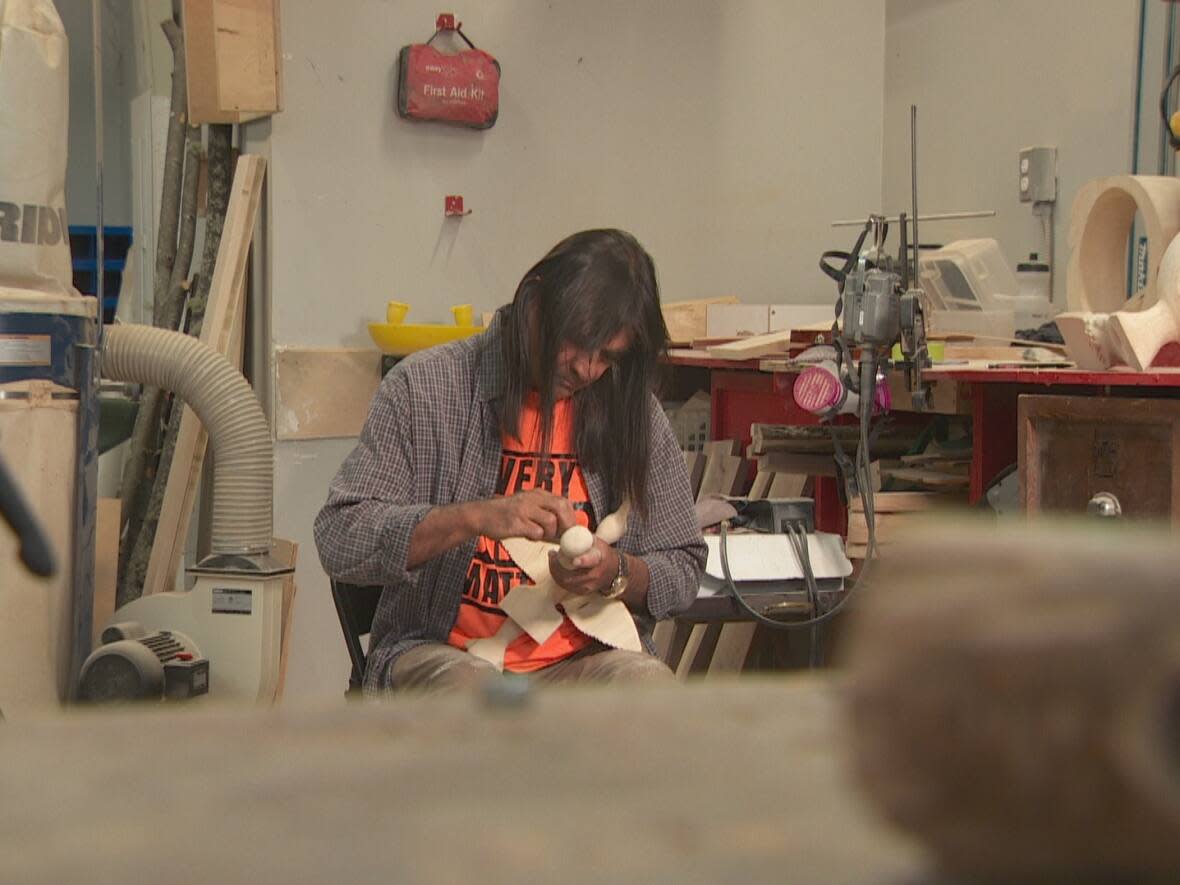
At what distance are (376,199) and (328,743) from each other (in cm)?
342

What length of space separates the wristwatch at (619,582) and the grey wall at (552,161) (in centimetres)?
174

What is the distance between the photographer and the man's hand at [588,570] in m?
1.93

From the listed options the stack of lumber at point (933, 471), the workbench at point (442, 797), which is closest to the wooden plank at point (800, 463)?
the stack of lumber at point (933, 471)

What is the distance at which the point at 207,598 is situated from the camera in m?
2.62

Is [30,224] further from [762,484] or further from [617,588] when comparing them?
[762,484]

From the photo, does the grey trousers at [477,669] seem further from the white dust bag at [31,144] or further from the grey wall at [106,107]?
the grey wall at [106,107]

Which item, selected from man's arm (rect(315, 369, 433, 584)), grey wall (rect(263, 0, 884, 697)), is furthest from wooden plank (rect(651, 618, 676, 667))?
man's arm (rect(315, 369, 433, 584))

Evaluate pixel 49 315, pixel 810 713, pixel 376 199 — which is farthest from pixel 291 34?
pixel 810 713

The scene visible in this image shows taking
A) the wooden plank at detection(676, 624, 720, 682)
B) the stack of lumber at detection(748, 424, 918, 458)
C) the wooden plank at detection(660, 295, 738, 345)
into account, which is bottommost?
the wooden plank at detection(676, 624, 720, 682)

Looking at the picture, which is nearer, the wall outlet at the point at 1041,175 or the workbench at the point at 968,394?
the workbench at the point at 968,394

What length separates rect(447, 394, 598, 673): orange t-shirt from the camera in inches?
79.7

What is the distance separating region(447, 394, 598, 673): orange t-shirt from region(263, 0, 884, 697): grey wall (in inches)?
63.3

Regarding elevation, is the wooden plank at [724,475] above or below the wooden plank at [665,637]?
above

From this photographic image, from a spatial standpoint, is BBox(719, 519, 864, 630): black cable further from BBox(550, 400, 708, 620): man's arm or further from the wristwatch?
the wristwatch
